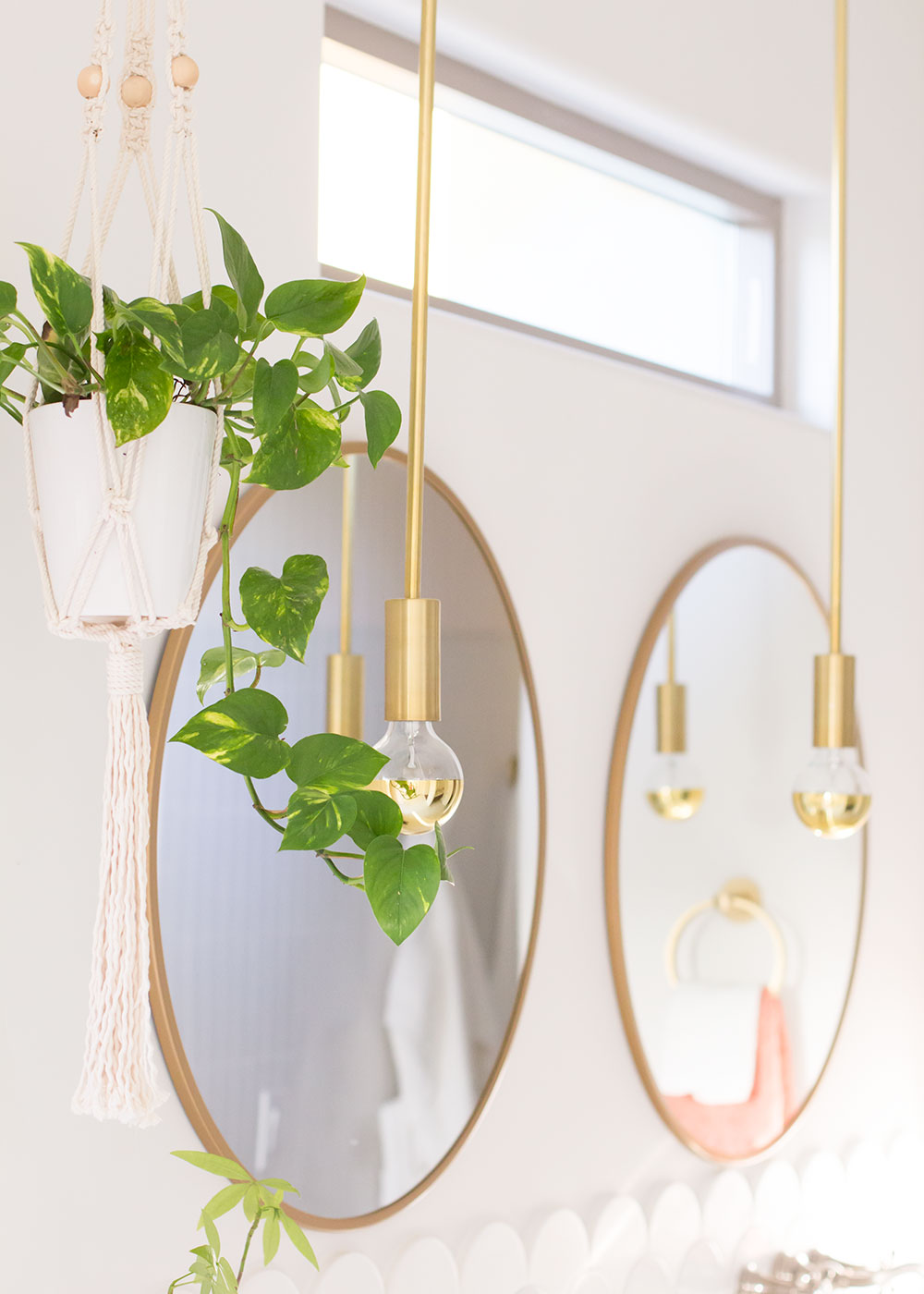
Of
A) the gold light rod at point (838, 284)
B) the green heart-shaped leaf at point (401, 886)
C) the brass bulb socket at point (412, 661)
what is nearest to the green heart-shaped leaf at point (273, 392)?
the brass bulb socket at point (412, 661)

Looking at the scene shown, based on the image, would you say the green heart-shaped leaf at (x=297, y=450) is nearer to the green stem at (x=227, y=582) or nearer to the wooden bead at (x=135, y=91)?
the green stem at (x=227, y=582)

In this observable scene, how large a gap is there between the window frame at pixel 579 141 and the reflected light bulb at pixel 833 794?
621 millimetres

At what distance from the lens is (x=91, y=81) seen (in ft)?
2.36

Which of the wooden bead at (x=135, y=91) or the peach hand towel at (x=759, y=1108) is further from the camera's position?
the peach hand towel at (x=759, y=1108)

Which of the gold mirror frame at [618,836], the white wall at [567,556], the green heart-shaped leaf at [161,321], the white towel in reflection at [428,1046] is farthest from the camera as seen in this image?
the gold mirror frame at [618,836]

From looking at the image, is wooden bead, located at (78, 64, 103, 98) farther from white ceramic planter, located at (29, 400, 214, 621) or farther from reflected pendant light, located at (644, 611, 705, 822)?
reflected pendant light, located at (644, 611, 705, 822)

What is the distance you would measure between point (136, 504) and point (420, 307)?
21 cm

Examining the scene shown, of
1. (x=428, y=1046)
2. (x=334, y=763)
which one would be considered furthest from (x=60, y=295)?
(x=428, y=1046)

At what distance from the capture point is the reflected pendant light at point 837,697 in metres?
1.11

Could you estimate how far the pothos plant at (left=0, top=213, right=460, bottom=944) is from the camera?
26.2 inches

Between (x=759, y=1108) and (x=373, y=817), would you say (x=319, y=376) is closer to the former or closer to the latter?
(x=373, y=817)

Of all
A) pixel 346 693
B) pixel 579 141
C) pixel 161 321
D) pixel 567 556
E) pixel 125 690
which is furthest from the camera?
pixel 579 141

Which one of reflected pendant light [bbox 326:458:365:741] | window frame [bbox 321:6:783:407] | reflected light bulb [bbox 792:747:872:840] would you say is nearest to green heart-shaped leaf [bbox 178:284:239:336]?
reflected pendant light [bbox 326:458:365:741]

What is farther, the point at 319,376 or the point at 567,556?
the point at 567,556
